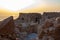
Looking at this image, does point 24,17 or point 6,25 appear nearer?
point 6,25

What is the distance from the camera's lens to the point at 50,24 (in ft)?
23.9

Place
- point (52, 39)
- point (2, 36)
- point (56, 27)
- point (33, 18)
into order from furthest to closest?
1. point (33, 18)
2. point (56, 27)
3. point (52, 39)
4. point (2, 36)

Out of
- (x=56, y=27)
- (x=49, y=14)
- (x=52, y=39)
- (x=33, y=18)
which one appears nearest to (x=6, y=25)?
(x=52, y=39)

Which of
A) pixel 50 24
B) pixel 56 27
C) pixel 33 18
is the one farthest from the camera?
pixel 33 18

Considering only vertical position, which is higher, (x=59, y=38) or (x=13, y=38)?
(x=13, y=38)

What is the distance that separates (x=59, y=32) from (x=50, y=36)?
382 millimetres

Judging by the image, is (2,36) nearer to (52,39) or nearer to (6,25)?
(6,25)

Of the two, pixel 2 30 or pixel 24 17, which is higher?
pixel 2 30

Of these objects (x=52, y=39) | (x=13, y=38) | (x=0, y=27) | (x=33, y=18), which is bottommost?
(x=33, y=18)

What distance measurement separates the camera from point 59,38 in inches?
235

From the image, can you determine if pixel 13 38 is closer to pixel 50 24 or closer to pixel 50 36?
pixel 50 36

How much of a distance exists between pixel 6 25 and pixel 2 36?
0.28 m

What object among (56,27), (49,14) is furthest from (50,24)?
(49,14)

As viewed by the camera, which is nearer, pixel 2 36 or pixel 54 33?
pixel 2 36
